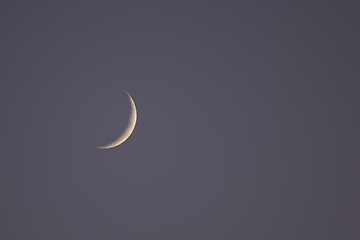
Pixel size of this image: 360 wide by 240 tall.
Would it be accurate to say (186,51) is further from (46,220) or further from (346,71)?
(46,220)

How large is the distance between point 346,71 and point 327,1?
0.72 m

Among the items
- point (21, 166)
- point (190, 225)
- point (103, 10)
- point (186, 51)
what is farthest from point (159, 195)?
point (103, 10)

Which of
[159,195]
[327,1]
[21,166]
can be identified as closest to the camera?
[21,166]

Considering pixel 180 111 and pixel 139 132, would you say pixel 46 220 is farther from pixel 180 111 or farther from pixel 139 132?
pixel 180 111

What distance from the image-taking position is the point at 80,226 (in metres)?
1.99

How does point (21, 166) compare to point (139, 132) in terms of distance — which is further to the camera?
point (139, 132)

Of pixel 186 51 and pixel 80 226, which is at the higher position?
pixel 186 51

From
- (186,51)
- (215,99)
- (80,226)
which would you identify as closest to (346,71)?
(215,99)

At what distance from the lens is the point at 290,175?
2.19 m

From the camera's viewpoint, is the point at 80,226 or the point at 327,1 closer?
the point at 80,226

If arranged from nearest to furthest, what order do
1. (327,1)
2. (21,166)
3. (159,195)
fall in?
(21,166)
(159,195)
(327,1)

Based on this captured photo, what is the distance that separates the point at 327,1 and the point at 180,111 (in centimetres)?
183

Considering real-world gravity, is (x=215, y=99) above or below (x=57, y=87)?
below

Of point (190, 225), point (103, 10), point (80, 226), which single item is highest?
point (103, 10)
